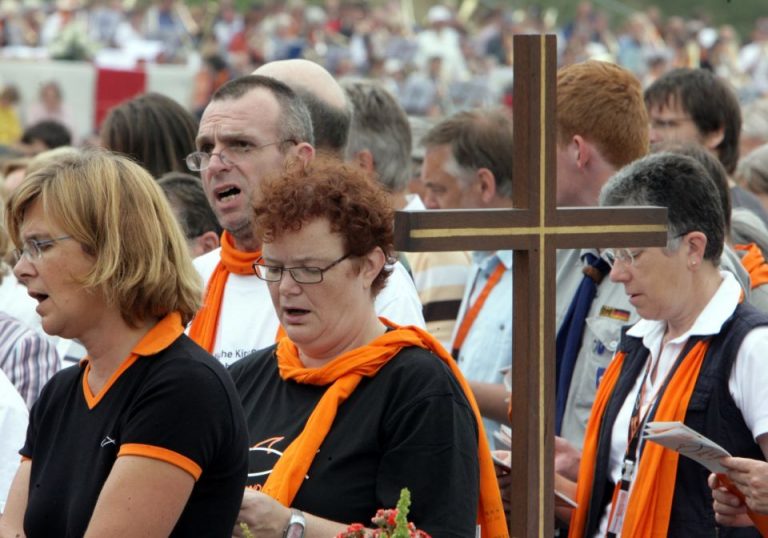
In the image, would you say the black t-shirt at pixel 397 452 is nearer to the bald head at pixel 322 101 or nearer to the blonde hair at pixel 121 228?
the blonde hair at pixel 121 228

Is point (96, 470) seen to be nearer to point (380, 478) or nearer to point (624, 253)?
point (380, 478)

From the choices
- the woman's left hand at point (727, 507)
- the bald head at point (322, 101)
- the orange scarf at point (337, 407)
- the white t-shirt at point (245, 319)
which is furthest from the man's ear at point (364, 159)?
the woman's left hand at point (727, 507)

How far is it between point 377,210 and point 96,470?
Result: 0.95 metres

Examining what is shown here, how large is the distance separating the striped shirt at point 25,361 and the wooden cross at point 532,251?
1.76m

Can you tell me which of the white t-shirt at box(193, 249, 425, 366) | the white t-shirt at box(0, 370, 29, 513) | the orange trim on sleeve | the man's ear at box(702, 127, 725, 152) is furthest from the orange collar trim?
the man's ear at box(702, 127, 725, 152)

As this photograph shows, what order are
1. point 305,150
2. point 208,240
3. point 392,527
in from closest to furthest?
point 392,527 < point 305,150 < point 208,240

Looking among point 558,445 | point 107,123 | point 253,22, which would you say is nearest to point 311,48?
point 253,22

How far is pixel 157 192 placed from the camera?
3006 mm

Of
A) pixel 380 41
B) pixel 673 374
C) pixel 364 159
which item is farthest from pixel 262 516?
pixel 380 41

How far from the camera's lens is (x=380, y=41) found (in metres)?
28.8

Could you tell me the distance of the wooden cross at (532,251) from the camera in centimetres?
310

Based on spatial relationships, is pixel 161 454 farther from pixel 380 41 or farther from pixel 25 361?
pixel 380 41

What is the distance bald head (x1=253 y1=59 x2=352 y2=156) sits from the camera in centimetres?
439

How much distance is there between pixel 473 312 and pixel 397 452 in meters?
2.30
